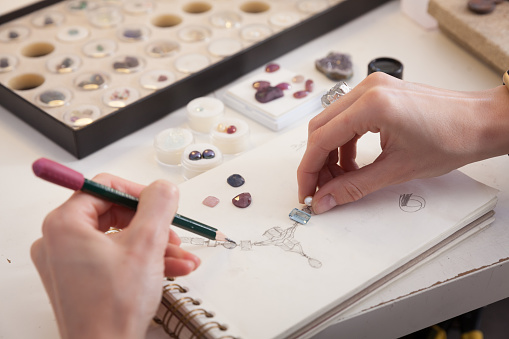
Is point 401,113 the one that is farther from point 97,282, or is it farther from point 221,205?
point 97,282

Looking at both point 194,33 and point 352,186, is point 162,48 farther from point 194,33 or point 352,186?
point 352,186

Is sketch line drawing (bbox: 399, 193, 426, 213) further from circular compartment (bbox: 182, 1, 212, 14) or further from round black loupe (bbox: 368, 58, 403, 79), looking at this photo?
circular compartment (bbox: 182, 1, 212, 14)

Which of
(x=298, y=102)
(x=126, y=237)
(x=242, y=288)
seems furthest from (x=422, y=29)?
(x=126, y=237)

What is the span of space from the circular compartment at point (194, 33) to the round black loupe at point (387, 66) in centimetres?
38

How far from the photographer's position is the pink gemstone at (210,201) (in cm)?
106

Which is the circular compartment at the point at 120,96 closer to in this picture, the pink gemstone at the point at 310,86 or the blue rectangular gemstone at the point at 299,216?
the pink gemstone at the point at 310,86

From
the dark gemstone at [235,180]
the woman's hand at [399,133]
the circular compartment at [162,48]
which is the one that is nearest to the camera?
the woman's hand at [399,133]

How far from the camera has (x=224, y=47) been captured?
1441 mm

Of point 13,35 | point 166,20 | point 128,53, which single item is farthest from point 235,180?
point 13,35

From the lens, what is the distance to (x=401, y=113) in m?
0.98

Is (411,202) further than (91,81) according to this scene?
No

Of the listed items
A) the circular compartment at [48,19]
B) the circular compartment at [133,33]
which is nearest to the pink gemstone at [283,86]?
the circular compartment at [133,33]

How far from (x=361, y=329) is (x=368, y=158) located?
0.32 metres

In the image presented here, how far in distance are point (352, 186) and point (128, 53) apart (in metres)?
0.66
